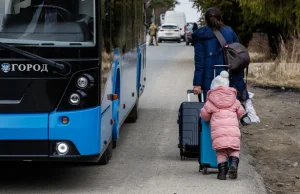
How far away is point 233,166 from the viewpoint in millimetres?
9000

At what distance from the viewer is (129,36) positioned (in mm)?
11992

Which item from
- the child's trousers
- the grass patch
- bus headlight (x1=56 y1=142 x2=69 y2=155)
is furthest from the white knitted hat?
the grass patch

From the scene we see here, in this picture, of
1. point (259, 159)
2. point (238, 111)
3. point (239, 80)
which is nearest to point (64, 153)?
point (238, 111)

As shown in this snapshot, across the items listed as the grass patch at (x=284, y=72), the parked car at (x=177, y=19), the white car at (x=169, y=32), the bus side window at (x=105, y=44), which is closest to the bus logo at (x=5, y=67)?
the bus side window at (x=105, y=44)

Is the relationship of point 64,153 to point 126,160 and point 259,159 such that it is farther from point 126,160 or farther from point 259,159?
point 259,159

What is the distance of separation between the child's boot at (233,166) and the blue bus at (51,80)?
1635 mm

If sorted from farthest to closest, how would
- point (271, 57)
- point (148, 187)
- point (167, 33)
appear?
point (167, 33)
point (271, 57)
point (148, 187)

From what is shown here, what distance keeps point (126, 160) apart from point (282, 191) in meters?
2.42

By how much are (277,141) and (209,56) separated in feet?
9.38

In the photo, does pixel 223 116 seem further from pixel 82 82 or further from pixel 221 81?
pixel 82 82

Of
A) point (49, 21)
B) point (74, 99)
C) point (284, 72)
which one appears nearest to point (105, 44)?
point (49, 21)

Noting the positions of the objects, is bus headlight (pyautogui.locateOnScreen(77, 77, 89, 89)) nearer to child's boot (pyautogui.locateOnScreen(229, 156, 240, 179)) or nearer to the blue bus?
the blue bus

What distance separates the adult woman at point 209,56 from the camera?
1020 cm

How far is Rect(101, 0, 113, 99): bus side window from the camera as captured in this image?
843cm
